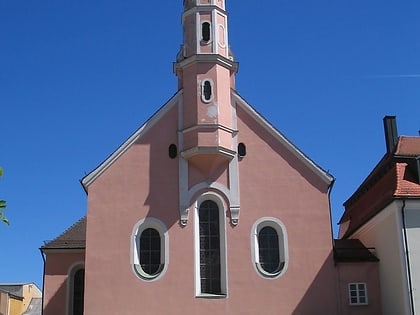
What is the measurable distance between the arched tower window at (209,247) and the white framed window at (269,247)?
168cm

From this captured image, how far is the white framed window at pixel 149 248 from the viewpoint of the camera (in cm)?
2991

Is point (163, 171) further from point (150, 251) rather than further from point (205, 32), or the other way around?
point (205, 32)

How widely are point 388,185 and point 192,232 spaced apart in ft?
30.1

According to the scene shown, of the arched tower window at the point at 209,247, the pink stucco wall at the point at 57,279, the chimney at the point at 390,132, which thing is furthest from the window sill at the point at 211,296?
the chimney at the point at 390,132

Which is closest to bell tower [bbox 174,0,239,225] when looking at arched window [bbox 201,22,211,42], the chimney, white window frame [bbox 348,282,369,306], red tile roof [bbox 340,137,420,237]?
arched window [bbox 201,22,211,42]

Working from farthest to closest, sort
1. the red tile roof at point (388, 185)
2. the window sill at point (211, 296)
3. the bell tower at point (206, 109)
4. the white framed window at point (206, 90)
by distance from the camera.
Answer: the white framed window at point (206, 90) → the bell tower at point (206, 109) → the window sill at point (211, 296) → the red tile roof at point (388, 185)

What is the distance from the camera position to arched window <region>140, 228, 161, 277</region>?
98.9 ft

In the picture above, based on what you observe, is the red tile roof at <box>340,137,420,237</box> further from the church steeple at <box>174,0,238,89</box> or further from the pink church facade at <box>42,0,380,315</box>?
the church steeple at <box>174,0,238,89</box>

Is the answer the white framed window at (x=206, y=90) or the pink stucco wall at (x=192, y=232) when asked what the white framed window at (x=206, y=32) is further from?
the pink stucco wall at (x=192, y=232)

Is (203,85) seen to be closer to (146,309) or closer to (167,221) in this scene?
(167,221)

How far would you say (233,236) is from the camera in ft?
99.4

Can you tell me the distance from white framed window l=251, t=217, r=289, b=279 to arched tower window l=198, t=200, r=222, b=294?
168cm

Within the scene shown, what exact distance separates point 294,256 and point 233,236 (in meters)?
2.89

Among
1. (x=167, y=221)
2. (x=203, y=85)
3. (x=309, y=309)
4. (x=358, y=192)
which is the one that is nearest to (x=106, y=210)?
(x=167, y=221)
